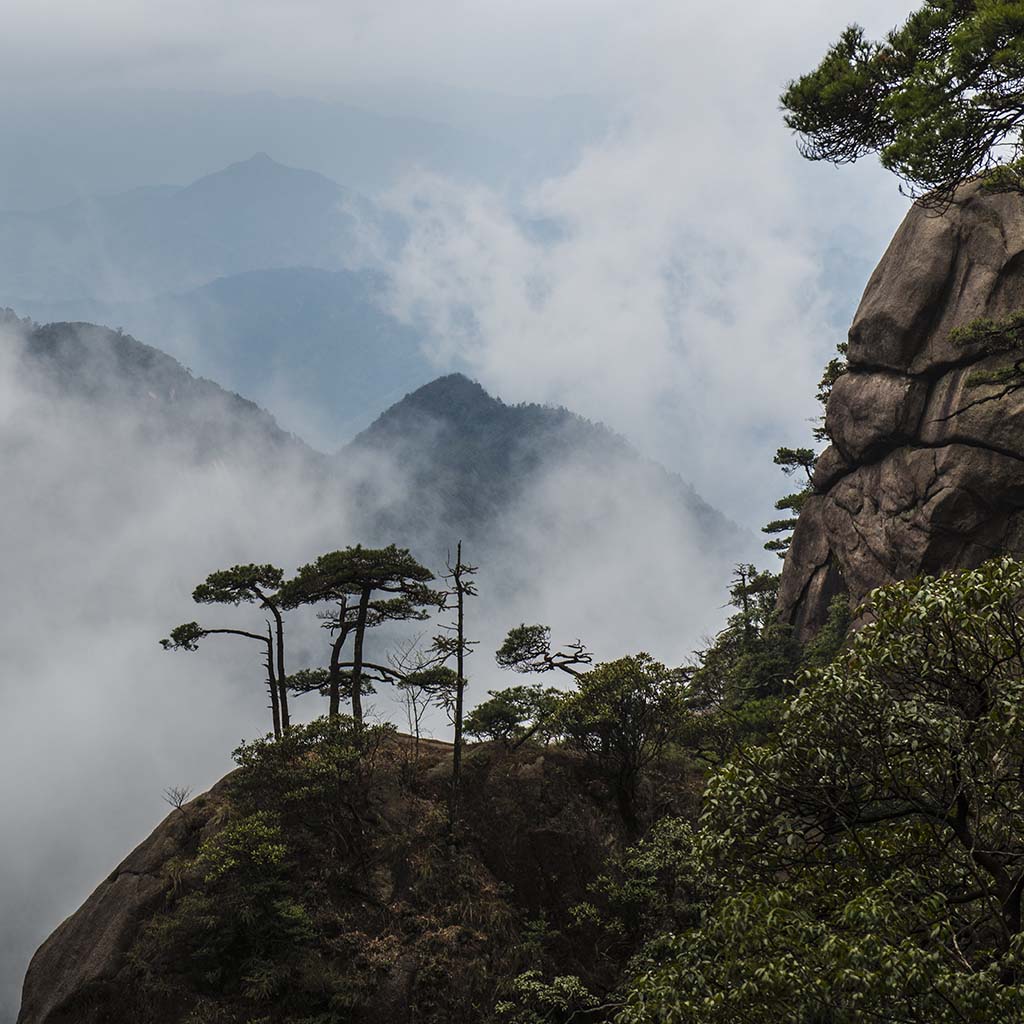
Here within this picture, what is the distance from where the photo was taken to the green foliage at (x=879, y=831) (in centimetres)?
841

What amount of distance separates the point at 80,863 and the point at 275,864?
7712 inches

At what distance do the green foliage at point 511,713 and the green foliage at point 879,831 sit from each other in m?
20.9

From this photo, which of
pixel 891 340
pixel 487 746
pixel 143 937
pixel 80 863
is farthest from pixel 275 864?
pixel 80 863

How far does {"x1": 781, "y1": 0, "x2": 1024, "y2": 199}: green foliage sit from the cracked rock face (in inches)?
538

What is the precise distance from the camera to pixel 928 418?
1258 inches

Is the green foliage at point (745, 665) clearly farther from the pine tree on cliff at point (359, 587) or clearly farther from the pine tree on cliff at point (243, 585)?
the pine tree on cliff at point (243, 585)

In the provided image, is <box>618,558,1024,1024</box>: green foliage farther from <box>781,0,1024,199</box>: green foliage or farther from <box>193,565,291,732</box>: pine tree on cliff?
<box>193,565,291,732</box>: pine tree on cliff

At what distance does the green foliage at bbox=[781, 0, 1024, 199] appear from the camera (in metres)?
14.3

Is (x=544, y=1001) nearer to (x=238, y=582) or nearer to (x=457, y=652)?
(x=457, y=652)

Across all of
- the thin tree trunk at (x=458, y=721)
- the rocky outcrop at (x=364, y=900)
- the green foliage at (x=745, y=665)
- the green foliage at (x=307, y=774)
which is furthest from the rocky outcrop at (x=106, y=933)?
the green foliage at (x=745, y=665)

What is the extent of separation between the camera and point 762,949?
367 inches

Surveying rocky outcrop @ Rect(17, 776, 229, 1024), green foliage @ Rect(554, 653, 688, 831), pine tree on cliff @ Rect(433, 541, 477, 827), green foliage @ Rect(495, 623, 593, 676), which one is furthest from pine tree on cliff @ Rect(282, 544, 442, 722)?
green foliage @ Rect(554, 653, 688, 831)

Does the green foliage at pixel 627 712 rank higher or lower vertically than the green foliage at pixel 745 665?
lower

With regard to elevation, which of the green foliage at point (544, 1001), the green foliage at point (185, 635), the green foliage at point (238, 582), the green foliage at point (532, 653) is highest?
the green foliage at point (238, 582)
